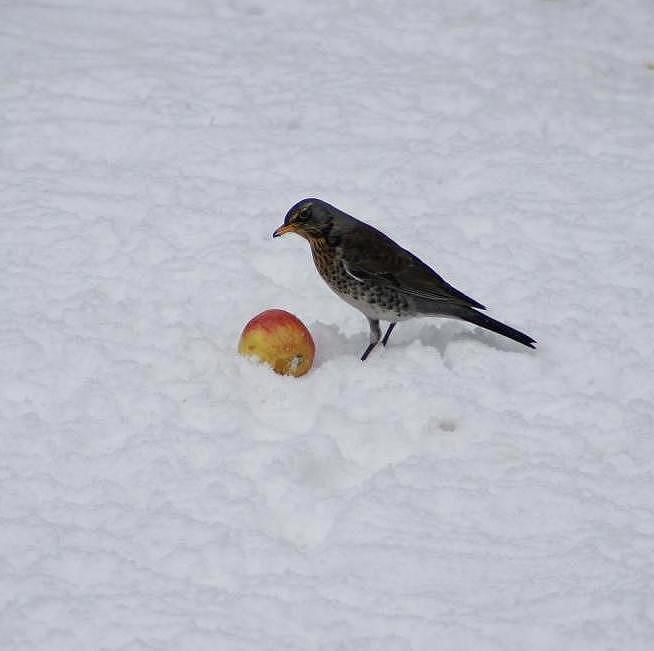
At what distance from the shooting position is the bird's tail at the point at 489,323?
4949 mm

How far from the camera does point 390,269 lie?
16.4 feet

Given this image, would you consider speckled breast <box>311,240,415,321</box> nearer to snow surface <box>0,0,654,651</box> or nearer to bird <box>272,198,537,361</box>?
bird <box>272,198,537,361</box>

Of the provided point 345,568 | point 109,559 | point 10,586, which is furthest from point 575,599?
point 10,586

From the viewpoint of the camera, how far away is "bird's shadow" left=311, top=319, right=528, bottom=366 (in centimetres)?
512

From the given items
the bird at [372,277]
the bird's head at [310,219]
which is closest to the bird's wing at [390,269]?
the bird at [372,277]

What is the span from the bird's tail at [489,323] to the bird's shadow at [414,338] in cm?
12

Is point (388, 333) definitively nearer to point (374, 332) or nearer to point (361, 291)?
point (374, 332)

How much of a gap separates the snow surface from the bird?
180 mm

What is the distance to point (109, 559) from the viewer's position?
3789mm

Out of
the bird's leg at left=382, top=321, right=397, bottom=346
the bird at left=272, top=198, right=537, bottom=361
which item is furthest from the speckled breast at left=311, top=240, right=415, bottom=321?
the bird's leg at left=382, top=321, right=397, bottom=346

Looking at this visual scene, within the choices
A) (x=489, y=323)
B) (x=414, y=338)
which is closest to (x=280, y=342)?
(x=414, y=338)

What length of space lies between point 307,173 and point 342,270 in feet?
5.84

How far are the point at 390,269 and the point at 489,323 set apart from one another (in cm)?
51

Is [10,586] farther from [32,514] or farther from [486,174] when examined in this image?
[486,174]
